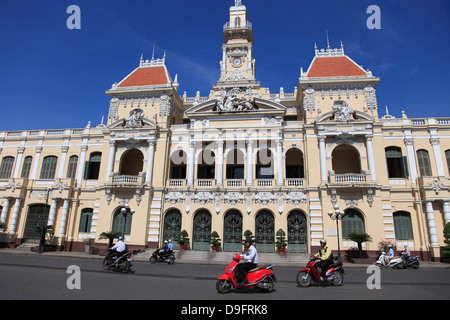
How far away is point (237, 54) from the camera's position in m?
33.2

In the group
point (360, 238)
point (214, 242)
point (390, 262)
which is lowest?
point (390, 262)

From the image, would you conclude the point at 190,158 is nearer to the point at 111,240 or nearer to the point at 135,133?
the point at 135,133

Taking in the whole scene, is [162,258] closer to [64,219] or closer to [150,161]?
[150,161]

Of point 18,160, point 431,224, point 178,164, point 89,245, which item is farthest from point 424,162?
point 18,160

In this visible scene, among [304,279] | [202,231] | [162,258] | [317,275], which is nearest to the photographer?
[317,275]

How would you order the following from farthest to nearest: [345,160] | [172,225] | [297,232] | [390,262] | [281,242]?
[345,160] < [172,225] < [297,232] < [281,242] < [390,262]

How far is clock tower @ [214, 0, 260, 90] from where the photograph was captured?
101 feet

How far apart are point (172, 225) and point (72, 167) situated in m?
13.1

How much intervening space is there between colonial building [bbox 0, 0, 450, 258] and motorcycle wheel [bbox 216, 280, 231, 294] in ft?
55.6

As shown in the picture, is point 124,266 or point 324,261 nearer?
point 324,261

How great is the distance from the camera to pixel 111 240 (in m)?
24.6

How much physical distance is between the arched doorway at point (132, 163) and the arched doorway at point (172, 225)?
662cm

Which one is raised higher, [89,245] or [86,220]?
[86,220]
